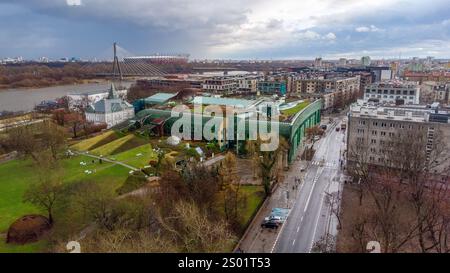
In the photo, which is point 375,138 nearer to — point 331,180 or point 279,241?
point 331,180

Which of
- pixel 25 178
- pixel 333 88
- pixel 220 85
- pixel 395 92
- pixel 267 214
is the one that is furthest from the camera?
pixel 220 85

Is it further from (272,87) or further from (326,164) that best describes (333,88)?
(326,164)

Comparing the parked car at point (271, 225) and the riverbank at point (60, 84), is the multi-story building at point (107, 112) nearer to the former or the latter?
the parked car at point (271, 225)

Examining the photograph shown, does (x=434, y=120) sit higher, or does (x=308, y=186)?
(x=434, y=120)

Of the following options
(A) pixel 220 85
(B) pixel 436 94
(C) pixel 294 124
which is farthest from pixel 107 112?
(B) pixel 436 94

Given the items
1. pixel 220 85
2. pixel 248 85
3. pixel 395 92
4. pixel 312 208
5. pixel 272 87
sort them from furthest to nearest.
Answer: pixel 248 85, pixel 220 85, pixel 272 87, pixel 395 92, pixel 312 208
